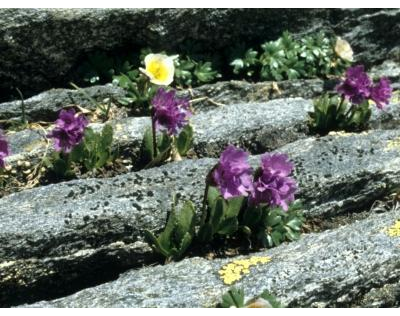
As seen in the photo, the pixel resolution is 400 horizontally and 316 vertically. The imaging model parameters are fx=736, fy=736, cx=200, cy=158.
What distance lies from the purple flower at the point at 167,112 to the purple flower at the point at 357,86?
1.30m

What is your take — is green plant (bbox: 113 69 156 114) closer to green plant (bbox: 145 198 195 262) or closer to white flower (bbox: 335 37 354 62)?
green plant (bbox: 145 198 195 262)

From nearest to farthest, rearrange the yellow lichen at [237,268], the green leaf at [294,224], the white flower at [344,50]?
the yellow lichen at [237,268]
the green leaf at [294,224]
the white flower at [344,50]

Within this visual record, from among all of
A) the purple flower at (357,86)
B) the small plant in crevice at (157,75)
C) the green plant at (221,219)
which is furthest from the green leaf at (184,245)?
the purple flower at (357,86)

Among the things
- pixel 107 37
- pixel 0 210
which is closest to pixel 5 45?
pixel 107 37

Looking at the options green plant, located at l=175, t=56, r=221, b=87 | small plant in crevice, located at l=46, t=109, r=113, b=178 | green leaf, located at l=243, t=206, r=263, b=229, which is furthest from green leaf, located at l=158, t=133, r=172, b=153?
green plant, located at l=175, t=56, r=221, b=87

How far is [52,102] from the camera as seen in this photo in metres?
5.19

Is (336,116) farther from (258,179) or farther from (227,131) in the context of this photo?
(258,179)

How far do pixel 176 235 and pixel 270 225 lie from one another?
57 centimetres

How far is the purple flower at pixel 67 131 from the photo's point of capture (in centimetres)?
439

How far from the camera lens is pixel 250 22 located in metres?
5.91

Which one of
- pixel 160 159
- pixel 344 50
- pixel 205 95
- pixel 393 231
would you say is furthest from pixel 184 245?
pixel 344 50

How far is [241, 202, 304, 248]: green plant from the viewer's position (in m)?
4.21

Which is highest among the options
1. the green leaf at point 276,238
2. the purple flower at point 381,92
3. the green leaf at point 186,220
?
the purple flower at point 381,92

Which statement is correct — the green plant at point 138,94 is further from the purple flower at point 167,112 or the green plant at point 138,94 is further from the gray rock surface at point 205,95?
the purple flower at point 167,112
